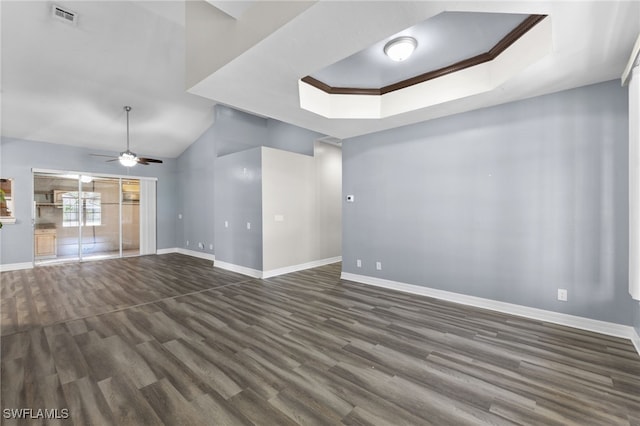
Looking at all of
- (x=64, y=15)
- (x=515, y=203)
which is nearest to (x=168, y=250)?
(x=64, y=15)

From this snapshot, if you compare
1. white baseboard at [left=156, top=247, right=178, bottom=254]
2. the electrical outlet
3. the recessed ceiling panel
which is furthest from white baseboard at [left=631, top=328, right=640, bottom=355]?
white baseboard at [left=156, top=247, right=178, bottom=254]

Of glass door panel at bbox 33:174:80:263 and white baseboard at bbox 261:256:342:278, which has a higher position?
glass door panel at bbox 33:174:80:263

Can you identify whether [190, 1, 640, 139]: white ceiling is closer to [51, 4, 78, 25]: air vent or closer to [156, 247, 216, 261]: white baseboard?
[51, 4, 78, 25]: air vent

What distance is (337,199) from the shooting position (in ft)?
23.5

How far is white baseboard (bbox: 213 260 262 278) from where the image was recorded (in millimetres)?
5676

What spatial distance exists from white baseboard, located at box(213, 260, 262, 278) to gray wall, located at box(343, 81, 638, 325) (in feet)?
8.18

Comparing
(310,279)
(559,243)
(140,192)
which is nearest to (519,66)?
(559,243)

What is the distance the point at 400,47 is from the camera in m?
2.88

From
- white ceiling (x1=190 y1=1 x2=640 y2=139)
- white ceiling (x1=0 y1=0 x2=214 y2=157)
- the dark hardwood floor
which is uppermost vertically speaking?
white ceiling (x1=0 y1=0 x2=214 y2=157)

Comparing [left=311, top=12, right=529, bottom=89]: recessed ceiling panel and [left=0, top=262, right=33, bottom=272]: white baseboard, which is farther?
[left=0, top=262, right=33, bottom=272]: white baseboard

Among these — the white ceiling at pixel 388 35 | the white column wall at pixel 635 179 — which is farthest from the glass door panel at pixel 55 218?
the white column wall at pixel 635 179

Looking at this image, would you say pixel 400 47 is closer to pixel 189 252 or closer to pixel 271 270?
pixel 271 270

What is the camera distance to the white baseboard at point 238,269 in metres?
5.68

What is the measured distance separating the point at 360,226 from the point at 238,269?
9.95 feet
